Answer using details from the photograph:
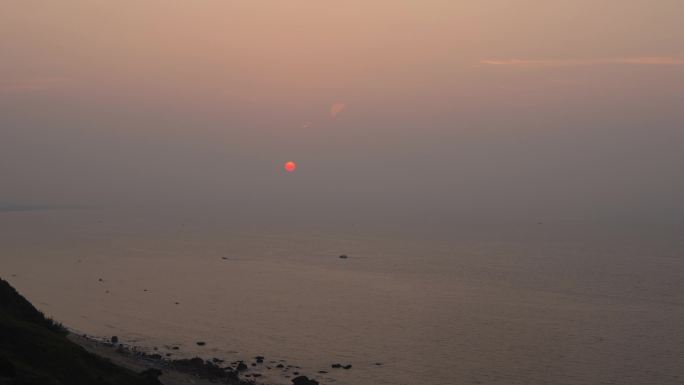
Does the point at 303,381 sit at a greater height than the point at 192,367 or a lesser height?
greater

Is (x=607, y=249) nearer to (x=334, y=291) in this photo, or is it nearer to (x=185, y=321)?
(x=334, y=291)

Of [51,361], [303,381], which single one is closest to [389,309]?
[303,381]

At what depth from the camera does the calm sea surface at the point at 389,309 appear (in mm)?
58906

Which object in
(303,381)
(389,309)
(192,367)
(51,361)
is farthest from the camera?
(389,309)

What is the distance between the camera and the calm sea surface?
5891 centimetres

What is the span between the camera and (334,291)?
103625mm

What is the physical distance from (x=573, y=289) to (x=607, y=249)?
87.5 metres

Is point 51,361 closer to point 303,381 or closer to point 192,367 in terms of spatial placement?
point 192,367

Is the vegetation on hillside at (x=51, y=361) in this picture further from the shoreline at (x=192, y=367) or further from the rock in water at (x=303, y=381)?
the rock in water at (x=303, y=381)

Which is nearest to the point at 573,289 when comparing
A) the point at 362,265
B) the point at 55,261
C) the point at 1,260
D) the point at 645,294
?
the point at 645,294

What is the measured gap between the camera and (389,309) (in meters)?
88.6

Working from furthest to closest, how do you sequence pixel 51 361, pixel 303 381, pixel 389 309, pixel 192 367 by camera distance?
pixel 389 309 < pixel 192 367 < pixel 303 381 < pixel 51 361

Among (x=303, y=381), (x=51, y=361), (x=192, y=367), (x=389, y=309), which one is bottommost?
(x=192, y=367)

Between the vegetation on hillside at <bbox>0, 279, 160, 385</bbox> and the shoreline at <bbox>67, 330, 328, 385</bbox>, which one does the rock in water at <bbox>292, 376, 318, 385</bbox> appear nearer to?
the shoreline at <bbox>67, 330, 328, 385</bbox>
